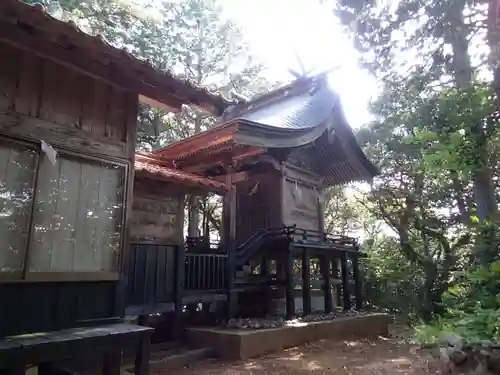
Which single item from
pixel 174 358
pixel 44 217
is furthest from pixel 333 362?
pixel 44 217

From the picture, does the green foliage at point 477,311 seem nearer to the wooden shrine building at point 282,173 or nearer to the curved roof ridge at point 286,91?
the wooden shrine building at point 282,173

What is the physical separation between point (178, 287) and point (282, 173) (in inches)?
179

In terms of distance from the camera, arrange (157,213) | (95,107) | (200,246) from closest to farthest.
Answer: (95,107)
(157,213)
(200,246)

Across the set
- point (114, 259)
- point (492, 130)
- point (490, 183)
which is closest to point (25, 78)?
point (114, 259)

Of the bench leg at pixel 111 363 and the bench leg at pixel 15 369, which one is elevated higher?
the bench leg at pixel 15 369

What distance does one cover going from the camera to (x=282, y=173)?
35.8 feet

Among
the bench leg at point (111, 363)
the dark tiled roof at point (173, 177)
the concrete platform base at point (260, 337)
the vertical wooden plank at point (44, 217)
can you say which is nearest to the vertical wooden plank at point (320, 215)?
the concrete platform base at point (260, 337)

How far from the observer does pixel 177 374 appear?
6.21 metres

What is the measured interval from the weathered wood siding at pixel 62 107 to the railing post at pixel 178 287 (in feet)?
9.85

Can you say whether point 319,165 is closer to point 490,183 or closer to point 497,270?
point 490,183

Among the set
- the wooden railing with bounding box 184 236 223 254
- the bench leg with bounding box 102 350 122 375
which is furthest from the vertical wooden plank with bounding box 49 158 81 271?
the wooden railing with bounding box 184 236 223 254

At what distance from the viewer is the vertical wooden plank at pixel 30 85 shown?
425 cm

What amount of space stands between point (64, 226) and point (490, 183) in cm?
784

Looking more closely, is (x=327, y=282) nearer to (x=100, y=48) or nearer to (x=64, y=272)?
(x=64, y=272)
